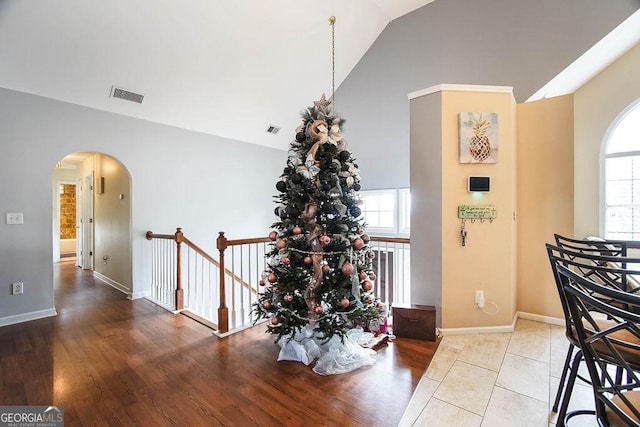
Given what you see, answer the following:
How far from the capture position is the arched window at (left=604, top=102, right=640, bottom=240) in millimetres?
2738

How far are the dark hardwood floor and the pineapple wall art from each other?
5.99ft

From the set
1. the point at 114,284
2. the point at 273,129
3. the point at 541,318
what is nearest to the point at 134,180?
the point at 114,284

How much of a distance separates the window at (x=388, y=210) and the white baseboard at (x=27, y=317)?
4.44 m

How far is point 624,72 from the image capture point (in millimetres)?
2707

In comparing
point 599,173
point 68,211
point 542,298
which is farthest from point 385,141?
point 68,211

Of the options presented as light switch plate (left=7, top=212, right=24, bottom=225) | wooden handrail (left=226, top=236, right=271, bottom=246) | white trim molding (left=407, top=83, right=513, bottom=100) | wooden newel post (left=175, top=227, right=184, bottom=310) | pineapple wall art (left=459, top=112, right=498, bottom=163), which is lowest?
wooden newel post (left=175, top=227, right=184, bottom=310)

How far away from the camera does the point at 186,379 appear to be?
1991 mm

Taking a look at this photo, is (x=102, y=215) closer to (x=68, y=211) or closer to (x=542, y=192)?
(x=68, y=211)

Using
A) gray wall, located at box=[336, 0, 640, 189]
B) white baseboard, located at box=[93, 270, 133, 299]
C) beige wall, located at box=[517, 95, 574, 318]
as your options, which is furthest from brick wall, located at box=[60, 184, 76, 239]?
beige wall, located at box=[517, 95, 574, 318]

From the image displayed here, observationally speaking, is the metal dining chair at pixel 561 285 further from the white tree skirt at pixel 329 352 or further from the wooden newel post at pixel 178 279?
the wooden newel post at pixel 178 279

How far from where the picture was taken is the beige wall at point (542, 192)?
2816 millimetres

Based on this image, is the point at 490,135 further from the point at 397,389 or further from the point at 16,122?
the point at 16,122

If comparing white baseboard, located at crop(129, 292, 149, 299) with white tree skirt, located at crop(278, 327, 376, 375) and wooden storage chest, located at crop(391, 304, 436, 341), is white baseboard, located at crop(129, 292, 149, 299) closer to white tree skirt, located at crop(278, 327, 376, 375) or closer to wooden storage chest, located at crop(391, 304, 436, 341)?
white tree skirt, located at crop(278, 327, 376, 375)

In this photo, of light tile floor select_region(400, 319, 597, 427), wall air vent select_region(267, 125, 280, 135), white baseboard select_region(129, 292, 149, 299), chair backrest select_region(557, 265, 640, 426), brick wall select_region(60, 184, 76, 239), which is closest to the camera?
chair backrest select_region(557, 265, 640, 426)
